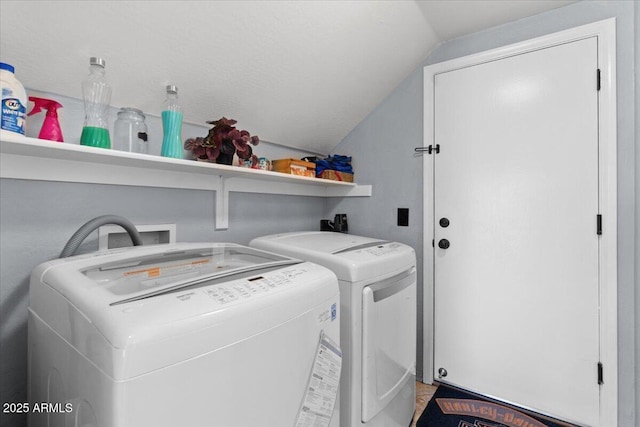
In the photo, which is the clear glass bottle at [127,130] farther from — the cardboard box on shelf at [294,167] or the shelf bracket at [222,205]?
the cardboard box on shelf at [294,167]

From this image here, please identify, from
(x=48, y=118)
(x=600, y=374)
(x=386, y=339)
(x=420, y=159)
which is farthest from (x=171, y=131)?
(x=600, y=374)

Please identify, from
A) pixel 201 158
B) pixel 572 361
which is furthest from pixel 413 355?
pixel 201 158

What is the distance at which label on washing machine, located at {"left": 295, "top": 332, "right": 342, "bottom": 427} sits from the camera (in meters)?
0.91

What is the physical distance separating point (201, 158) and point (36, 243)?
73 centimetres

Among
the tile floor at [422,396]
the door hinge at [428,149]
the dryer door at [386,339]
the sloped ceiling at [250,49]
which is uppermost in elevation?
the sloped ceiling at [250,49]

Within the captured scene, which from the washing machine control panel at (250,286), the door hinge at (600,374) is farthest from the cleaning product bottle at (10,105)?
the door hinge at (600,374)

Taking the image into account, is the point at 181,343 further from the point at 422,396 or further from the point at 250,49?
the point at 422,396

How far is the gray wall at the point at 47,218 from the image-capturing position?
3.76 ft

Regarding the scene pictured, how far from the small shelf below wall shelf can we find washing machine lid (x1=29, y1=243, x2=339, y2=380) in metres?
0.38

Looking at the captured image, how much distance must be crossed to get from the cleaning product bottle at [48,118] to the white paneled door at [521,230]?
2.02 meters

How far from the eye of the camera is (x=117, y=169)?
1.40 m

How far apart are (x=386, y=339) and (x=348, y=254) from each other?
420mm

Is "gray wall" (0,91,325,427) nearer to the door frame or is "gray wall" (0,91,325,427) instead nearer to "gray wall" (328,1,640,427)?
"gray wall" (328,1,640,427)

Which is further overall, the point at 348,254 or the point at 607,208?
the point at 607,208
